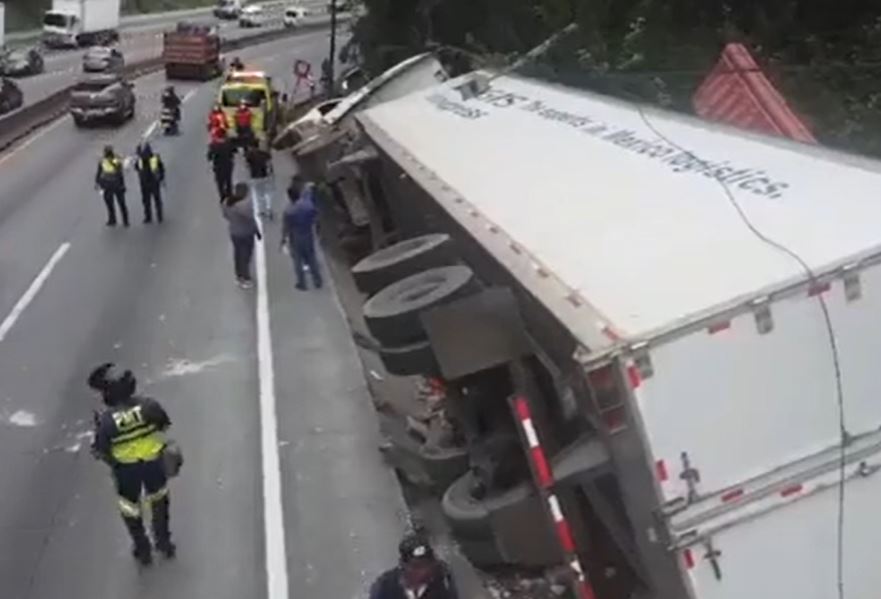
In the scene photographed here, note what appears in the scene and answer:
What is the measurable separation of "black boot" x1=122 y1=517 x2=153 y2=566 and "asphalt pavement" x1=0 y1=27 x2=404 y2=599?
12 cm

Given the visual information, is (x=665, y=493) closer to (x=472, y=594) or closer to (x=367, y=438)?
(x=472, y=594)

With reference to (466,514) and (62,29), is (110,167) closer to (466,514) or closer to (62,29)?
(466,514)

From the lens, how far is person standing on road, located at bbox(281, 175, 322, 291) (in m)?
20.2

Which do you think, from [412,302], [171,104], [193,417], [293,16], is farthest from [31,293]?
[293,16]

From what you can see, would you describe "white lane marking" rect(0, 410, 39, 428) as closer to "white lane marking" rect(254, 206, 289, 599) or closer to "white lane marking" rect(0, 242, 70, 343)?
"white lane marking" rect(254, 206, 289, 599)

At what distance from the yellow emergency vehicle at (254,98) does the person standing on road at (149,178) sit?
697 centimetres

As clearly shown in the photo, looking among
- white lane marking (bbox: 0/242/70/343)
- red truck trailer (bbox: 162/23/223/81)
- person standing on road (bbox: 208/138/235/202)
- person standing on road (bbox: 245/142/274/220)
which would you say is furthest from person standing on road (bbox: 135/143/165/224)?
red truck trailer (bbox: 162/23/223/81)

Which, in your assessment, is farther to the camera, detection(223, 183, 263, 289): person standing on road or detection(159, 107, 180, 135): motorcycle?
detection(159, 107, 180, 135): motorcycle

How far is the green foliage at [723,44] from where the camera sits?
20.6 metres

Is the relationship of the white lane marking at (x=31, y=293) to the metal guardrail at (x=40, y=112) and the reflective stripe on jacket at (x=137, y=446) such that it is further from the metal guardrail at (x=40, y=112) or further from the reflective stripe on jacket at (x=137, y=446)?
the metal guardrail at (x=40, y=112)

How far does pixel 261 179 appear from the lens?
25.4 meters

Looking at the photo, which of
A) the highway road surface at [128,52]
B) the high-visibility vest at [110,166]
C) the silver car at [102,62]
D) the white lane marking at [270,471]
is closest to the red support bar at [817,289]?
the white lane marking at [270,471]

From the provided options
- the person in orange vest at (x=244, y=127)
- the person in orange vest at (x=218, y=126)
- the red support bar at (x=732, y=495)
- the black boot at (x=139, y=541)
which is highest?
the red support bar at (x=732, y=495)

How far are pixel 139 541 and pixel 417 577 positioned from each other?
4200 millimetres
